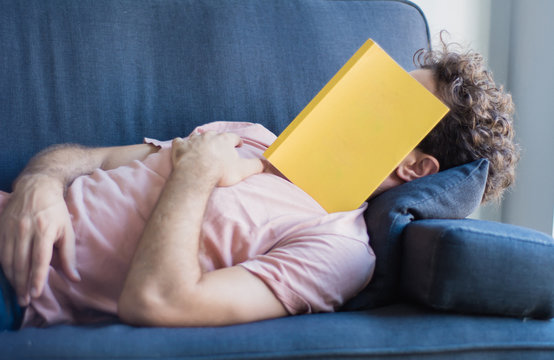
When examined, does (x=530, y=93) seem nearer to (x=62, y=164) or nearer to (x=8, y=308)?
(x=62, y=164)

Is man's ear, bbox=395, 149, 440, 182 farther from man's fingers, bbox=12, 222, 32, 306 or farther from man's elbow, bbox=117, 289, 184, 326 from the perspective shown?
man's fingers, bbox=12, 222, 32, 306

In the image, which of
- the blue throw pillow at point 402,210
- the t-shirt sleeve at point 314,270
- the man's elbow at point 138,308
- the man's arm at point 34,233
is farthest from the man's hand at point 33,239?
the blue throw pillow at point 402,210

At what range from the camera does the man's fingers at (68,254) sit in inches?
28.5

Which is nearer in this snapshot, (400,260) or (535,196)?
(400,260)

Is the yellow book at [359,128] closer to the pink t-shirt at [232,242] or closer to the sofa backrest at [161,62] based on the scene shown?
the pink t-shirt at [232,242]

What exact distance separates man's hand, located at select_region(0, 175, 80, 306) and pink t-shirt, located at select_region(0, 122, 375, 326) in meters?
0.02

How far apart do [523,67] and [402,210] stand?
4.00ft

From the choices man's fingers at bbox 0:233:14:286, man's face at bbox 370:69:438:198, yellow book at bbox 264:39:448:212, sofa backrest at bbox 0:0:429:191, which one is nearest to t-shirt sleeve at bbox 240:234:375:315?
yellow book at bbox 264:39:448:212

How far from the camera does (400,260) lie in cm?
81

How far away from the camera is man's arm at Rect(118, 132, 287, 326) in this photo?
2.14 feet

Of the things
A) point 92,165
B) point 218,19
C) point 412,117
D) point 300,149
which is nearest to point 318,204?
point 300,149

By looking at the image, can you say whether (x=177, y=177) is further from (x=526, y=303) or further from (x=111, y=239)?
(x=526, y=303)

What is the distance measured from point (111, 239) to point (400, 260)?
484mm

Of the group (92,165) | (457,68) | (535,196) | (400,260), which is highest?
(457,68)
